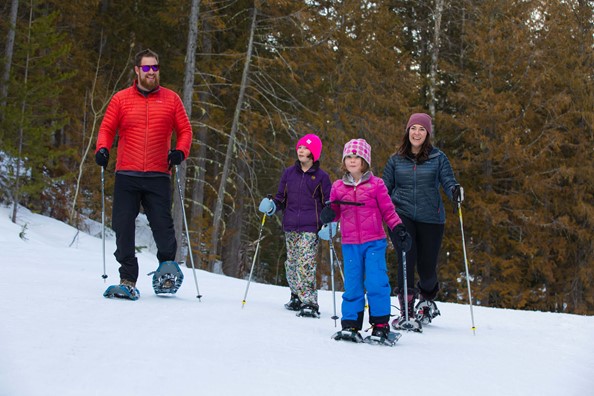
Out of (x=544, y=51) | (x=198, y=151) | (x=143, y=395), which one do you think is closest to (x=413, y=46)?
(x=544, y=51)

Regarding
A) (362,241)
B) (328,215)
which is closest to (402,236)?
(362,241)

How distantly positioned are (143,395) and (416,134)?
398cm

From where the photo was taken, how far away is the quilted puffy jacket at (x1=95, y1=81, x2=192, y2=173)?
644cm

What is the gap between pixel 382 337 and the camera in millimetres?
5395

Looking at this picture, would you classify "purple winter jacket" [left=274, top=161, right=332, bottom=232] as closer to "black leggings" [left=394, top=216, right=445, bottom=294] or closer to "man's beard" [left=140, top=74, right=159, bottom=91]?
"black leggings" [left=394, top=216, right=445, bottom=294]

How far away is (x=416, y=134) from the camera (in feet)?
21.5

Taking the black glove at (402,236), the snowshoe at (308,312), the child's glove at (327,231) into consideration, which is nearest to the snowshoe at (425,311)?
the snowshoe at (308,312)

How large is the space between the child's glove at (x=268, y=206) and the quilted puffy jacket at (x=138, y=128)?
93 centimetres

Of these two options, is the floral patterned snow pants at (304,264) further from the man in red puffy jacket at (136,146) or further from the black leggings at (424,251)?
the man in red puffy jacket at (136,146)

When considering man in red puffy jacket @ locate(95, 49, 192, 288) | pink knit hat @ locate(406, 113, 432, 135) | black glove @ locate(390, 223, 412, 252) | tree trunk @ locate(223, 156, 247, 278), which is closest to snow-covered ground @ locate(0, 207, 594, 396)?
man in red puffy jacket @ locate(95, 49, 192, 288)

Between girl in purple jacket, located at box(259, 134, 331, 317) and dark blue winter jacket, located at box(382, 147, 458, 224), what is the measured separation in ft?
2.73

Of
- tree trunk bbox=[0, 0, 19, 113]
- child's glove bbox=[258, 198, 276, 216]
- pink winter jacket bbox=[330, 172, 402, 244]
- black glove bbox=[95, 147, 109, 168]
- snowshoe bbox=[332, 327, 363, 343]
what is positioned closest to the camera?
snowshoe bbox=[332, 327, 363, 343]

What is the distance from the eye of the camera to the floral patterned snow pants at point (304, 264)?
22.9 ft

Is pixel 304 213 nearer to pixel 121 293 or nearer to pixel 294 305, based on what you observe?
pixel 294 305
